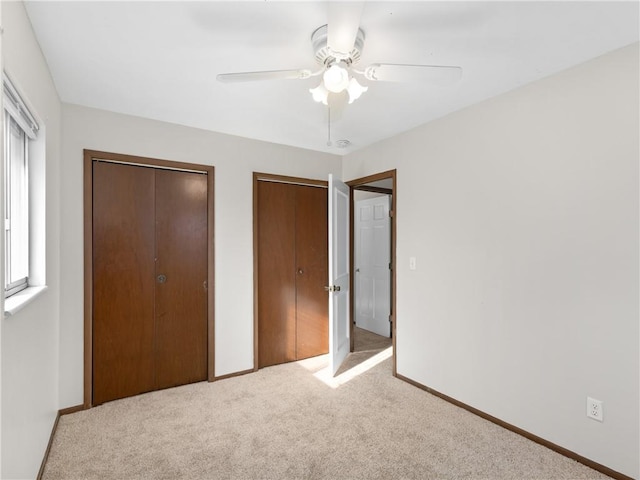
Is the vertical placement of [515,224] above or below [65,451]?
above

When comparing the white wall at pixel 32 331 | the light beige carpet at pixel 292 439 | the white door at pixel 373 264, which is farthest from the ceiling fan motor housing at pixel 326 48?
the white door at pixel 373 264

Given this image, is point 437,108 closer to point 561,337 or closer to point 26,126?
point 561,337

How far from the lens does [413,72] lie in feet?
5.00

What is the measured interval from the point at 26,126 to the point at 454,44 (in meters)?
2.23

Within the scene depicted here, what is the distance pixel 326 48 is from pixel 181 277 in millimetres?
2178

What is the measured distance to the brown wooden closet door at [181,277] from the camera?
9.40 feet

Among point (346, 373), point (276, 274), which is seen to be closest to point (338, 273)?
point (276, 274)

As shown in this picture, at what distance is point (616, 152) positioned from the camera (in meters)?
1.83

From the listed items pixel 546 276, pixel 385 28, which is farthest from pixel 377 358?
pixel 385 28

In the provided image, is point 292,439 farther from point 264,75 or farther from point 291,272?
point 264,75

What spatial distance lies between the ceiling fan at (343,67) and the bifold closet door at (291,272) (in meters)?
1.79

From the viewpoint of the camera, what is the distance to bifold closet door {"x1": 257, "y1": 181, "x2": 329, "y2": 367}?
11.2 ft

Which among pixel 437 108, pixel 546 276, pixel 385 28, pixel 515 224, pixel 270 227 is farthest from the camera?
pixel 270 227

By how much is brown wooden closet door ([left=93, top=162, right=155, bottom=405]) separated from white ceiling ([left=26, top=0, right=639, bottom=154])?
0.60m
